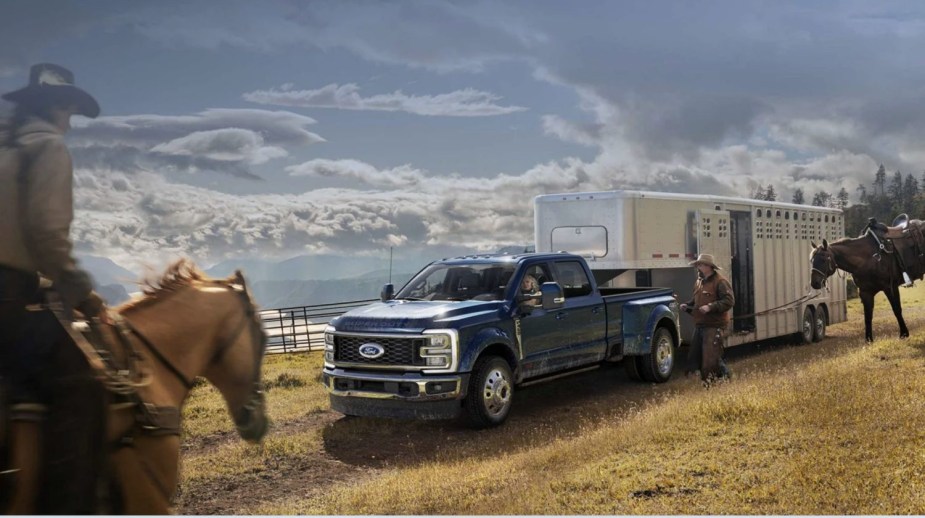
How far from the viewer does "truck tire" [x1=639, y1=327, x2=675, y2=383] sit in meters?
13.2

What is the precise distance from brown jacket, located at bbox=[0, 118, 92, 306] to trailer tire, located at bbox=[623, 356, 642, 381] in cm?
1036

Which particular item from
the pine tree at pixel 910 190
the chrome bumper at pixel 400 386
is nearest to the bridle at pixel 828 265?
the chrome bumper at pixel 400 386

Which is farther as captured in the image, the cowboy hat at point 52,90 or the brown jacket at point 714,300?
the brown jacket at point 714,300

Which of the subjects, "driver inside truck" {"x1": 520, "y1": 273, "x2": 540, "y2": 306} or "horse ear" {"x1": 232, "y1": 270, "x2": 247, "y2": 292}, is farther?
"driver inside truck" {"x1": 520, "y1": 273, "x2": 540, "y2": 306}

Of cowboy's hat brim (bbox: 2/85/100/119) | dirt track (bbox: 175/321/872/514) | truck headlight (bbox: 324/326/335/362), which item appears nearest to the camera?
cowboy's hat brim (bbox: 2/85/100/119)

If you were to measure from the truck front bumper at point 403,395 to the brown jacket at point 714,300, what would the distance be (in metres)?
4.05

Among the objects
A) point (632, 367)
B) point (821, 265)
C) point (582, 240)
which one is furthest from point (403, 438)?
point (821, 265)

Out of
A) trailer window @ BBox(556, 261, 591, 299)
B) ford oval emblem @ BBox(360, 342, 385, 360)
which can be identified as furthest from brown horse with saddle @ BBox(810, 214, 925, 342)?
ford oval emblem @ BBox(360, 342, 385, 360)

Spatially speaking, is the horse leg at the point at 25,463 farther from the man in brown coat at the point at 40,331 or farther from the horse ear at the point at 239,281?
the horse ear at the point at 239,281

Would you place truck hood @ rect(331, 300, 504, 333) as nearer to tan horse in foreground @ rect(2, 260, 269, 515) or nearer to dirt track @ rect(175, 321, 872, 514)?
dirt track @ rect(175, 321, 872, 514)

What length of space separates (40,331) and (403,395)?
241 inches

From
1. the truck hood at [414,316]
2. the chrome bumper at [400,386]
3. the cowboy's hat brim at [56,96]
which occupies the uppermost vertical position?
the cowboy's hat brim at [56,96]

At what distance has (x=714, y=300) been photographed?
11.8 m

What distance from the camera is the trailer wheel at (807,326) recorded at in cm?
1959
